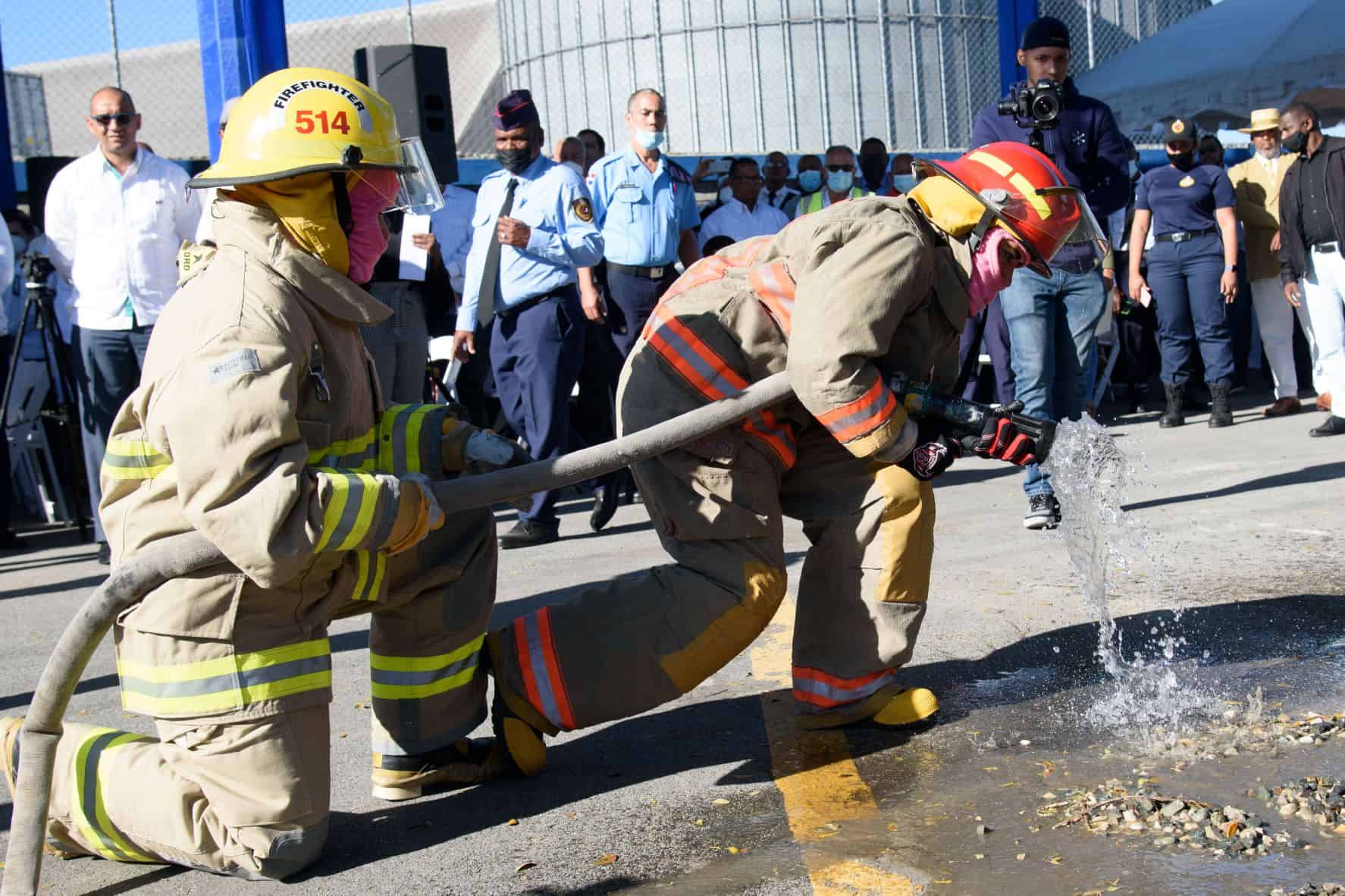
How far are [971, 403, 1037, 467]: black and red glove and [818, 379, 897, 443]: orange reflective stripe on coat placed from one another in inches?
11.2

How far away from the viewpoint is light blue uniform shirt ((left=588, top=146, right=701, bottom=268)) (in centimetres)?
802

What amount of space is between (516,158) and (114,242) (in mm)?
1971

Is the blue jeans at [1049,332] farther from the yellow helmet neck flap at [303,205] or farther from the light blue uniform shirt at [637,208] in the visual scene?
the yellow helmet neck flap at [303,205]

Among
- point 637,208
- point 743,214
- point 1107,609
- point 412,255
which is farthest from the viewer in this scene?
point 743,214

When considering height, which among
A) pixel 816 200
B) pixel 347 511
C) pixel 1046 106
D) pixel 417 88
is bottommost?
pixel 347 511

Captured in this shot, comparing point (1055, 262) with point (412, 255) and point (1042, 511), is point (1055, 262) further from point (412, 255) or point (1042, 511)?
point (412, 255)

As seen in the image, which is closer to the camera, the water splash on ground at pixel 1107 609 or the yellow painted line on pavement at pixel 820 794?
the yellow painted line on pavement at pixel 820 794

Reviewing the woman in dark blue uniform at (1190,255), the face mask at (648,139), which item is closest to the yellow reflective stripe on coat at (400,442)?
the face mask at (648,139)

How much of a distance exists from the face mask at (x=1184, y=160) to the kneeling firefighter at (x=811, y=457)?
6528 millimetres

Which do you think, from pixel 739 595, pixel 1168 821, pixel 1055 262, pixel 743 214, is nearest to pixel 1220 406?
pixel 743 214

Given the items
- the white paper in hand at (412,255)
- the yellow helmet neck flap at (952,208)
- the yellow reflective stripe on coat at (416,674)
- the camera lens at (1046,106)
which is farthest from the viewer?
the white paper in hand at (412,255)

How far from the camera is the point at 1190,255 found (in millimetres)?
10000

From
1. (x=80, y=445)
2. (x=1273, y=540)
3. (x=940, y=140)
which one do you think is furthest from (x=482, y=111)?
(x=1273, y=540)

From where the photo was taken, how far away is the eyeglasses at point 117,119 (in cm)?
698
